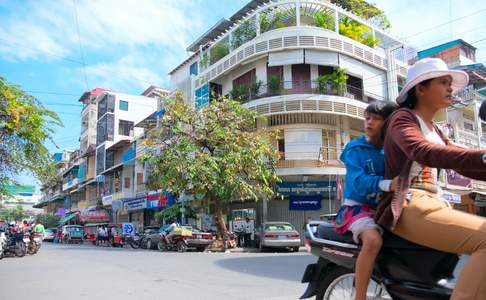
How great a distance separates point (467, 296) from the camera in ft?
6.80

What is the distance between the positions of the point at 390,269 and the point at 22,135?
34.3 feet

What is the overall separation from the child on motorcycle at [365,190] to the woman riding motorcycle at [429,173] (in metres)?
0.14

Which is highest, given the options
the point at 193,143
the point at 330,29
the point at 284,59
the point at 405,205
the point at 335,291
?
the point at 330,29

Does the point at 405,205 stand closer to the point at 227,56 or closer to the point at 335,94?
the point at 335,94

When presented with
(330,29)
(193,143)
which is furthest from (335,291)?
(330,29)

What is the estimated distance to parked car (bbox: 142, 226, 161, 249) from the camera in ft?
73.6

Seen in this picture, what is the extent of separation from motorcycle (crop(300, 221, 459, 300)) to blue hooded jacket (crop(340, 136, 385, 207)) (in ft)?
0.98

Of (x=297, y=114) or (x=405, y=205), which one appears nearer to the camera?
(x=405, y=205)

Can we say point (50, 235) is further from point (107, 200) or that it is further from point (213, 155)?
point (213, 155)

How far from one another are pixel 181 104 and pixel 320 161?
24.8 ft

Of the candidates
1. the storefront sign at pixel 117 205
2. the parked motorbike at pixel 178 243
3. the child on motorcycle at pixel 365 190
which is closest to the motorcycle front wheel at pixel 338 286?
the child on motorcycle at pixel 365 190

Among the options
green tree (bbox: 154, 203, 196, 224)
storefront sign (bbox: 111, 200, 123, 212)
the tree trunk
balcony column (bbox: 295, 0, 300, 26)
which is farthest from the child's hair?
storefront sign (bbox: 111, 200, 123, 212)

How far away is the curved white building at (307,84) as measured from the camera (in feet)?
72.6

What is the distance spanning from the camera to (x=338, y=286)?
3.37 meters
